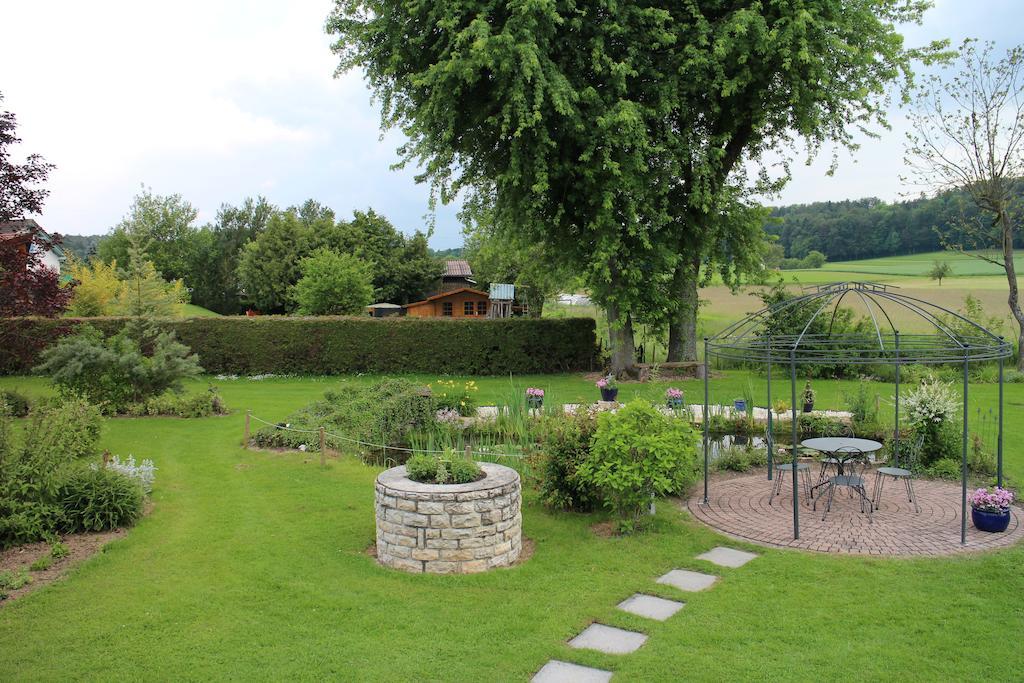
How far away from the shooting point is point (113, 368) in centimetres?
1508

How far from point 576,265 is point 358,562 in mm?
13216

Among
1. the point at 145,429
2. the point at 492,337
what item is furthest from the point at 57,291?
the point at 492,337

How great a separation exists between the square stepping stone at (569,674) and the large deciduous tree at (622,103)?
1241 cm

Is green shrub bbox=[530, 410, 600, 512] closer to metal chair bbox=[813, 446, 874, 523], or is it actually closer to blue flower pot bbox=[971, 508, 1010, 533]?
metal chair bbox=[813, 446, 874, 523]

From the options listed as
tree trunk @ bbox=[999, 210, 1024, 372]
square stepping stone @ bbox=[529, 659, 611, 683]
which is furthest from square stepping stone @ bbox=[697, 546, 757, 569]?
tree trunk @ bbox=[999, 210, 1024, 372]

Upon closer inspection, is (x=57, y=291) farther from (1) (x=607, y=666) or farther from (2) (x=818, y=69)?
(2) (x=818, y=69)

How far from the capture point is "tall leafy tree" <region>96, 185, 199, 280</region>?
5236 cm

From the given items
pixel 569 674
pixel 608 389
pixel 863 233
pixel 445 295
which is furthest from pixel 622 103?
pixel 445 295

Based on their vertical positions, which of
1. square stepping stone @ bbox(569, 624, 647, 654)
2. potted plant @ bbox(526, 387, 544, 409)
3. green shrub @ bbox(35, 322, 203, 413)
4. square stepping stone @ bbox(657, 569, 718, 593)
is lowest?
square stepping stone @ bbox(569, 624, 647, 654)

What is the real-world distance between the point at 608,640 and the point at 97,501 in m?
6.18

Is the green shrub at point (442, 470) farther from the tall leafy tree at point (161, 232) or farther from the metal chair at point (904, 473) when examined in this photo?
the tall leafy tree at point (161, 232)

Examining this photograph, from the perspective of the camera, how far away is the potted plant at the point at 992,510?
792 cm

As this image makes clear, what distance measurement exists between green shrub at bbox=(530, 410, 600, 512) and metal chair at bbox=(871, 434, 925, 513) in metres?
3.58

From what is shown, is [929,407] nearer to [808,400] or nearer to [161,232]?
[808,400]
